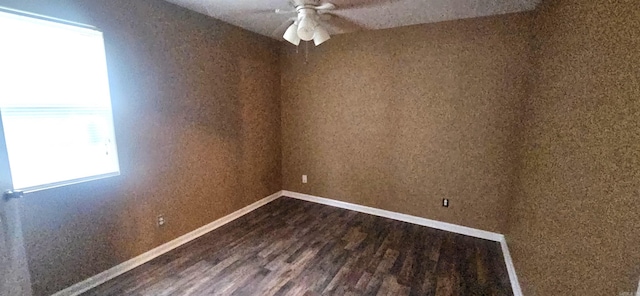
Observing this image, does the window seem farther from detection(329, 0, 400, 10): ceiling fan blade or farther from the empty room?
detection(329, 0, 400, 10): ceiling fan blade

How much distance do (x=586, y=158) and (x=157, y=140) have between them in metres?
3.06

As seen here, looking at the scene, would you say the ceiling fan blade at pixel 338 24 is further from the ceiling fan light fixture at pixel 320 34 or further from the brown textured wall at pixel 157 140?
the brown textured wall at pixel 157 140

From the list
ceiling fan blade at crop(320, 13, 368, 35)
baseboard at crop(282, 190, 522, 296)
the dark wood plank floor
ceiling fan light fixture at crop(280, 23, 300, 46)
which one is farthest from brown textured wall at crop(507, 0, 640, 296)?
ceiling fan light fixture at crop(280, 23, 300, 46)

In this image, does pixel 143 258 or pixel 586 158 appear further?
pixel 143 258

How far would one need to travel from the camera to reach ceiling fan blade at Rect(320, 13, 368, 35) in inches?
106

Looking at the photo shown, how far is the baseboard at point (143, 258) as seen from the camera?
1974 mm

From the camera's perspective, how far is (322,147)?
3729 millimetres

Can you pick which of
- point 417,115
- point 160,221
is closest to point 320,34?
point 417,115

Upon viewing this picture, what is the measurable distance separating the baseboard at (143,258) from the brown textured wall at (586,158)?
298 cm

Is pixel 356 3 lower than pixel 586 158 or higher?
higher

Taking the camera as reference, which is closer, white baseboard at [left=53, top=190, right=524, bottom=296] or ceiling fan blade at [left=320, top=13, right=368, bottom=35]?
white baseboard at [left=53, top=190, right=524, bottom=296]

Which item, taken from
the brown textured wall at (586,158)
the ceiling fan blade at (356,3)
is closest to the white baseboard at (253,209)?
the brown textured wall at (586,158)

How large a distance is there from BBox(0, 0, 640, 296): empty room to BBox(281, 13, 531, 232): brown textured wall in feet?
0.07

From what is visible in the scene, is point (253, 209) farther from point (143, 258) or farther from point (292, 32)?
point (292, 32)
